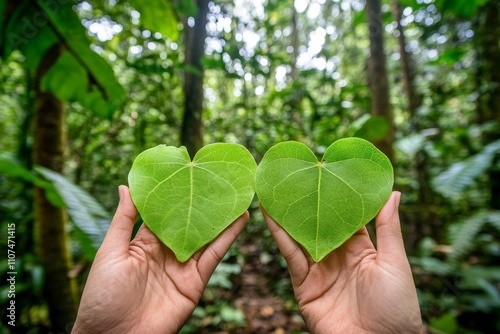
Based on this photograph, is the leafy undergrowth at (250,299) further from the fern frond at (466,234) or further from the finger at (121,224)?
the finger at (121,224)

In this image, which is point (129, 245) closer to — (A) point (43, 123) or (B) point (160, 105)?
(A) point (43, 123)

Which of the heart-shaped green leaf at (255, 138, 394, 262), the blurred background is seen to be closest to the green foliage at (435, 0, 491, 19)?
the blurred background

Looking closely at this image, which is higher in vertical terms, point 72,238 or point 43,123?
point 43,123

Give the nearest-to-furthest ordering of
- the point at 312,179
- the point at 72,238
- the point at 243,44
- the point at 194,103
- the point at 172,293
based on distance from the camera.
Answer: the point at 312,179
the point at 172,293
the point at 194,103
the point at 243,44
the point at 72,238

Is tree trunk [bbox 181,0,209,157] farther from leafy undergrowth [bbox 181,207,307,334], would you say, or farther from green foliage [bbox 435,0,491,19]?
leafy undergrowth [bbox 181,207,307,334]

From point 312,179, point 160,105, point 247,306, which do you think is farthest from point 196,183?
point 247,306
